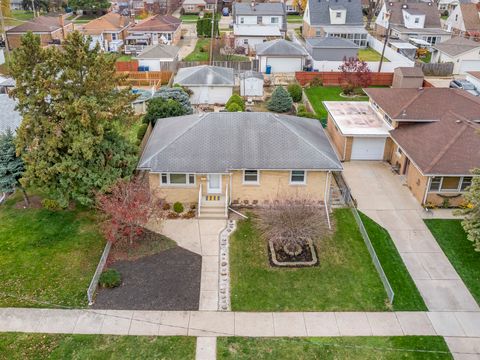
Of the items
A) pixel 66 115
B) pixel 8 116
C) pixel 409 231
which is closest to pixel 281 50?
pixel 8 116

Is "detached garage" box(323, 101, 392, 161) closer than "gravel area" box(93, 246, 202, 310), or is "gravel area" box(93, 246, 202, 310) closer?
"gravel area" box(93, 246, 202, 310)

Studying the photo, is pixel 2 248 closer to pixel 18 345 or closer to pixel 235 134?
pixel 18 345

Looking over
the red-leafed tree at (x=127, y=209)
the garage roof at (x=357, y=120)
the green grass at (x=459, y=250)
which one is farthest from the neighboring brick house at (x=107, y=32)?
the green grass at (x=459, y=250)

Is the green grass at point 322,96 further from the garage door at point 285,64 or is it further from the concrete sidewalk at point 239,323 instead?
the concrete sidewalk at point 239,323

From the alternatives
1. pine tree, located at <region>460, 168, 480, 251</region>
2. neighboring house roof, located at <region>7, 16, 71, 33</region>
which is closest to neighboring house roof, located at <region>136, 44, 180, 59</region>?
neighboring house roof, located at <region>7, 16, 71, 33</region>

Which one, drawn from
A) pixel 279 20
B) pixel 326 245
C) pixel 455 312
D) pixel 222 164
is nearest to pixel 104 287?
pixel 222 164

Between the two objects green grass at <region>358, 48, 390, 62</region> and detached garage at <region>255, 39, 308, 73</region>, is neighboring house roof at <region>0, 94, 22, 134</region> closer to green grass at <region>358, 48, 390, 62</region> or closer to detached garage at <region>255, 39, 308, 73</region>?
detached garage at <region>255, 39, 308, 73</region>
